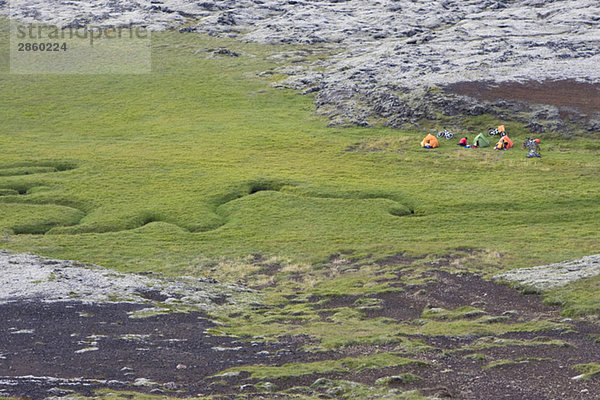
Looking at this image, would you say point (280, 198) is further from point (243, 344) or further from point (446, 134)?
point (243, 344)

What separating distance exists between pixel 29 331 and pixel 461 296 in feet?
88.2

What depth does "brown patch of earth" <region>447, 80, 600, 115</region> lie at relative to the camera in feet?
388

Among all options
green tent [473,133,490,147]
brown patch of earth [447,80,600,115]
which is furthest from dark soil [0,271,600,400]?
brown patch of earth [447,80,600,115]

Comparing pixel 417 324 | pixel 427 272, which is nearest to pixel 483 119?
pixel 427 272

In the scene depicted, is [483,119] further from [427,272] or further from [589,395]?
[589,395]

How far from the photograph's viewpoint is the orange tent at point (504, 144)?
107 metres

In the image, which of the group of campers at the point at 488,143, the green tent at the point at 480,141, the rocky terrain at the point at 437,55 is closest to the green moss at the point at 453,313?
the group of campers at the point at 488,143

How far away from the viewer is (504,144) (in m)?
108

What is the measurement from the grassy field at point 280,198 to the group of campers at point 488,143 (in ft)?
5.09

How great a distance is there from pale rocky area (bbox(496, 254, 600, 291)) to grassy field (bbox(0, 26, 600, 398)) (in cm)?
178

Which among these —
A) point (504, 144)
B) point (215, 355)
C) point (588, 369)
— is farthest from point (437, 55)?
point (588, 369)

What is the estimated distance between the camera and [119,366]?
32406 millimetres

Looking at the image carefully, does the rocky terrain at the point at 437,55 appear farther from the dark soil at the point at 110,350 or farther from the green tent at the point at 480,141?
the dark soil at the point at 110,350

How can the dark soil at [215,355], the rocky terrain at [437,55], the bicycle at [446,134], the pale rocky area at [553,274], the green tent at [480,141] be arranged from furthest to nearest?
the rocky terrain at [437,55] → the bicycle at [446,134] → the green tent at [480,141] → the pale rocky area at [553,274] → the dark soil at [215,355]
